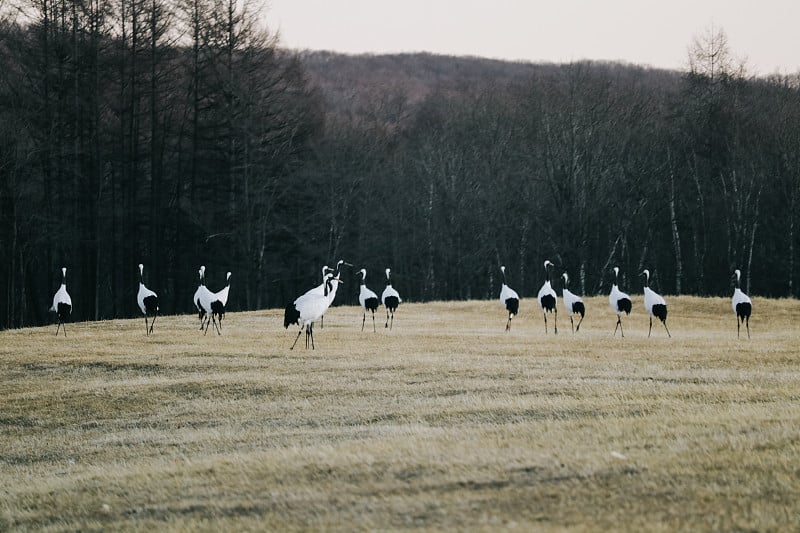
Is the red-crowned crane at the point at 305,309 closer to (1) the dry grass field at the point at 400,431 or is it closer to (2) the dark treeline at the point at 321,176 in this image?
(1) the dry grass field at the point at 400,431

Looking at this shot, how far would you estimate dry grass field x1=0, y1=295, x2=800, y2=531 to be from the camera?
978 centimetres

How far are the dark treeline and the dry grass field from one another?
20.1m

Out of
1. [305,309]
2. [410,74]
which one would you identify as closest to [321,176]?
[305,309]

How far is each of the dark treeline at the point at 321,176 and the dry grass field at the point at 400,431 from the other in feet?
65.9

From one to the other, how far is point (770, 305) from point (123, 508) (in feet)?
107

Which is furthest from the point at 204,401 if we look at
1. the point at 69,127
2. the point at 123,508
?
the point at 69,127

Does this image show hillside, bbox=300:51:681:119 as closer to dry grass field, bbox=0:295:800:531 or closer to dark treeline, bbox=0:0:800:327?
dark treeline, bbox=0:0:800:327

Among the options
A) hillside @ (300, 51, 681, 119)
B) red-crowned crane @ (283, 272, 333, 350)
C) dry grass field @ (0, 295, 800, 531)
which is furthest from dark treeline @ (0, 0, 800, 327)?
red-crowned crane @ (283, 272, 333, 350)

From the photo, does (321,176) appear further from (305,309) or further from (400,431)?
(400,431)

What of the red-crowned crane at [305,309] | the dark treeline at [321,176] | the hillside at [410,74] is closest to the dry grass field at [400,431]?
the red-crowned crane at [305,309]

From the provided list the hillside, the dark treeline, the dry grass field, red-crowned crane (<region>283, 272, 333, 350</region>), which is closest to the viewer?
the dry grass field

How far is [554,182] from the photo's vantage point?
6250cm

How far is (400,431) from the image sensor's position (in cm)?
1491

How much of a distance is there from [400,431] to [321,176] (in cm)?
4704
